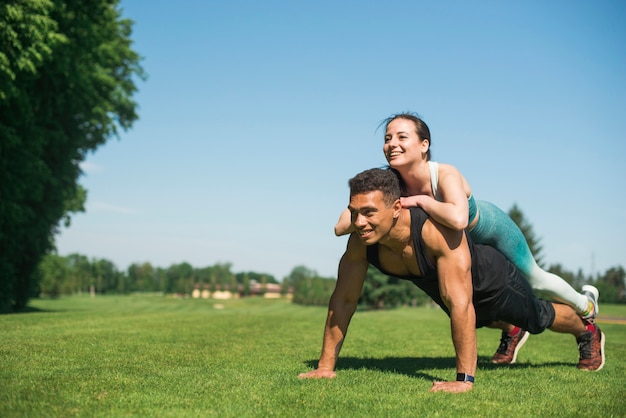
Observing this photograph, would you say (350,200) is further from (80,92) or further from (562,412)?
(80,92)

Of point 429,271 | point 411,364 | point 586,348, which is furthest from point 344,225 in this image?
point 586,348

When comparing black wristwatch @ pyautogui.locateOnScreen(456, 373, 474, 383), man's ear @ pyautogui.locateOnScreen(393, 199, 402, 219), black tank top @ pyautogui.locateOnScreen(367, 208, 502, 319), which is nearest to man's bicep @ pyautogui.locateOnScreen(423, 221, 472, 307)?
black tank top @ pyautogui.locateOnScreen(367, 208, 502, 319)

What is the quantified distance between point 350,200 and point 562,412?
7.51ft

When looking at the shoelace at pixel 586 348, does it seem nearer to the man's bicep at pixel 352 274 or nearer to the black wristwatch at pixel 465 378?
the black wristwatch at pixel 465 378

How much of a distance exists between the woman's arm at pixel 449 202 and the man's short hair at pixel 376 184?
8.3 inches

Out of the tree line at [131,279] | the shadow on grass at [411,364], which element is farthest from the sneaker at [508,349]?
the tree line at [131,279]

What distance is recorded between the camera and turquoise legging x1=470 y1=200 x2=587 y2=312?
5918 millimetres

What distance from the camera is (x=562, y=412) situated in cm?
389

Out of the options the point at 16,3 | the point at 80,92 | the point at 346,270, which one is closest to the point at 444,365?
the point at 346,270

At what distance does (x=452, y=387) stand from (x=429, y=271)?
1095 millimetres

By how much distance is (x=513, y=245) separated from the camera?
6.15 m

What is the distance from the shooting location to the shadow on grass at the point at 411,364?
5820mm

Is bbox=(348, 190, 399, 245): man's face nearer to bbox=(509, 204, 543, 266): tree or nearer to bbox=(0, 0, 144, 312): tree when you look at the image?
bbox=(0, 0, 144, 312): tree

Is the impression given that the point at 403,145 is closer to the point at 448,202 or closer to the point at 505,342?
the point at 448,202
